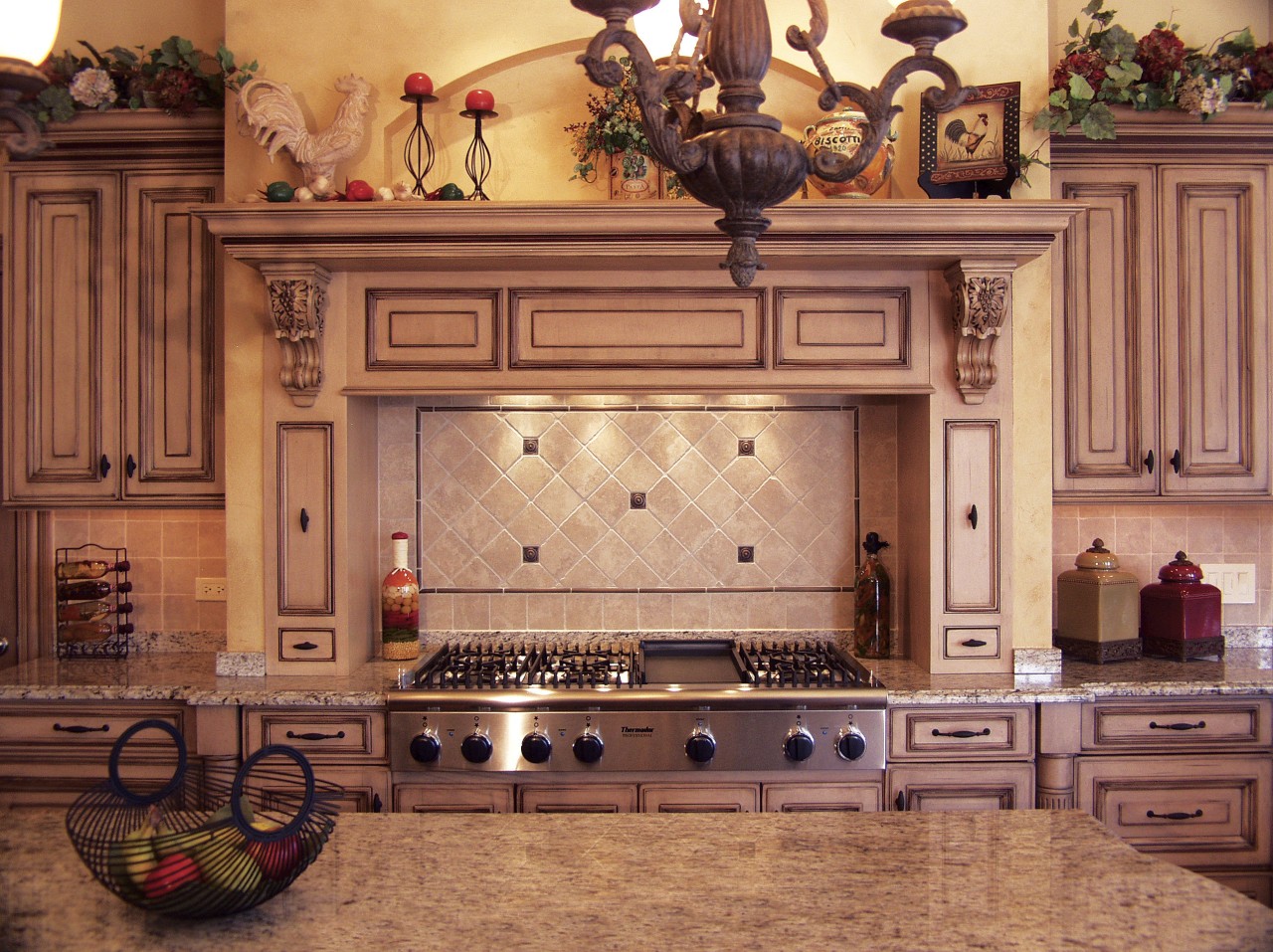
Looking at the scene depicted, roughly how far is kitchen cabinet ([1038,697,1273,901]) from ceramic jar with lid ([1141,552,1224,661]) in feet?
0.99

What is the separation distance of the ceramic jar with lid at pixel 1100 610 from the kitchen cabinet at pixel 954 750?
0.45m

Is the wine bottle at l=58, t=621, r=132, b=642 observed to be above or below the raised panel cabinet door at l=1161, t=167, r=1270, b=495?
below

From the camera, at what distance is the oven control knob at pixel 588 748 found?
2789 millimetres

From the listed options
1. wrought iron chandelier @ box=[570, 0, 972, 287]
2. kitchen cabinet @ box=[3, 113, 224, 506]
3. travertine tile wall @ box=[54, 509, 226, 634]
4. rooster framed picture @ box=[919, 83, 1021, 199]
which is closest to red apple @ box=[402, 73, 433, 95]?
kitchen cabinet @ box=[3, 113, 224, 506]

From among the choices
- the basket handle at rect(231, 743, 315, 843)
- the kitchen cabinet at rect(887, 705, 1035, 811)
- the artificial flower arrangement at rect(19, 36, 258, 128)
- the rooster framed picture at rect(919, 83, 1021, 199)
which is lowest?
the kitchen cabinet at rect(887, 705, 1035, 811)

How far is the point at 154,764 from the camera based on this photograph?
9.71 ft

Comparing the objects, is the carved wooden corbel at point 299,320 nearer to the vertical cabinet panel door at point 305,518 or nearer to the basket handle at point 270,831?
the vertical cabinet panel door at point 305,518

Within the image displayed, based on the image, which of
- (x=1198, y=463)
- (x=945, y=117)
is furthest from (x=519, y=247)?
(x=1198, y=463)

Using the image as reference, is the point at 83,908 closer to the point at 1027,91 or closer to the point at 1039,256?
the point at 1039,256

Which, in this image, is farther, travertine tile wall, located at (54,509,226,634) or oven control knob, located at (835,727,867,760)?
travertine tile wall, located at (54,509,226,634)

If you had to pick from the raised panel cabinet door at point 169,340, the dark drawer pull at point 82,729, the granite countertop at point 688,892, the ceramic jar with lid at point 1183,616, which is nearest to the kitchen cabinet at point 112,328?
the raised panel cabinet door at point 169,340

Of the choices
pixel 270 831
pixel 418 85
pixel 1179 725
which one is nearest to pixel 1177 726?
pixel 1179 725

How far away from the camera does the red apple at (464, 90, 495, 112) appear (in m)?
3.00

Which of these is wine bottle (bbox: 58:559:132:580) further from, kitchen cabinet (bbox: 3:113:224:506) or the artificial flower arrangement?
the artificial flower arrangement
